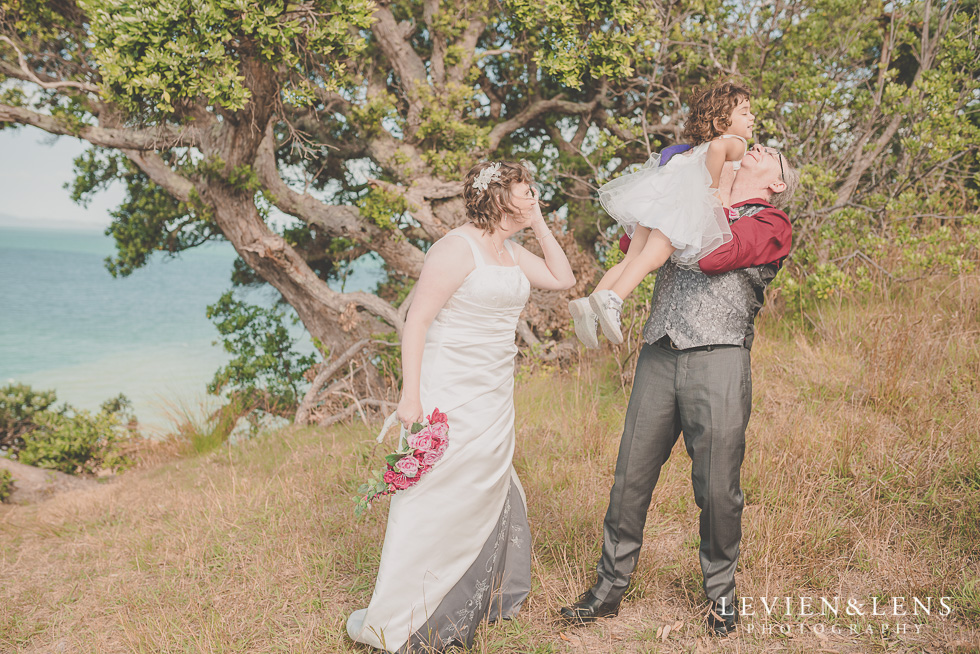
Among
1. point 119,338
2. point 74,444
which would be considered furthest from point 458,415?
point 119,338

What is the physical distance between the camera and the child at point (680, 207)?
225cm

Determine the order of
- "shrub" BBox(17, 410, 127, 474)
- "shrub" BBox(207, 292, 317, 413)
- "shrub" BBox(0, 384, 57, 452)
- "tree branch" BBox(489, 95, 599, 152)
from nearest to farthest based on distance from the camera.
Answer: "shrub" BBox(17, 410, 127, 474) → "shrub" BBox(0, 384, 57, 452) → "tree branch" BBox(489, 95, 599, 152) → "shrub" BBox(207, 292, 317, 413)

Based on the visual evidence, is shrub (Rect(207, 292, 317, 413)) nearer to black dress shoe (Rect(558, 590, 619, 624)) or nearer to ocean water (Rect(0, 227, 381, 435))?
ocean water (Rect(0, 227, 381, 435))

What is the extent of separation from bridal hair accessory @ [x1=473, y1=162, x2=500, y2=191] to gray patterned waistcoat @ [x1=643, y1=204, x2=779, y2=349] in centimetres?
89

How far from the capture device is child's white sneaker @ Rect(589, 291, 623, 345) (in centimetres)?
213

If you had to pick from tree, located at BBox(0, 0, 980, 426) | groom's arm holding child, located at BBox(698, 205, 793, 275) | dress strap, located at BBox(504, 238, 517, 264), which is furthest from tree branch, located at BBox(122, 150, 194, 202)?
groom's arm holding child, located at BBox(698, 205, 793, 275)

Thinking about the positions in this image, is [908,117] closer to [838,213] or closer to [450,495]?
[838,213]

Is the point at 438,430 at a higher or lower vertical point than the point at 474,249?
lower

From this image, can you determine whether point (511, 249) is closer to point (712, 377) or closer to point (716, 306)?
point (716, 306)

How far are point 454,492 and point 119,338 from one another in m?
31.8

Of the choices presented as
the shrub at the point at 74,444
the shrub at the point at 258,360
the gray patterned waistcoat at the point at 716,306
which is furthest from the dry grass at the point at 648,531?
the shrub at the point at 258,360

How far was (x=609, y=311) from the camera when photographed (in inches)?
84.2

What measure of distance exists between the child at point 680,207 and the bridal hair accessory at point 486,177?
503mm

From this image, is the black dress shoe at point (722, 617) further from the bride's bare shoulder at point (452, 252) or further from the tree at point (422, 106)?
the tree at point (422, 106)
